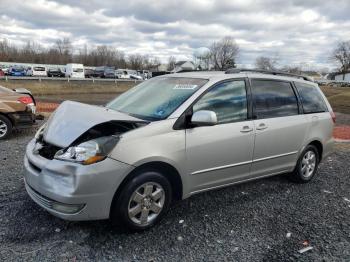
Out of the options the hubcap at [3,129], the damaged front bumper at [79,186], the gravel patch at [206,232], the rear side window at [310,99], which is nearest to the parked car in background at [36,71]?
the hubcap at [3,129]

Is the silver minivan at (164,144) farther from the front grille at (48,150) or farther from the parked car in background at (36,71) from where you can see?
the parked car in background at (36,71)

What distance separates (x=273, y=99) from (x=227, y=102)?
3.12ft

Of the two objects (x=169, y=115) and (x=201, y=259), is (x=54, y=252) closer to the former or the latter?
(x=201, y=259)

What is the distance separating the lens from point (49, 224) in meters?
3.69

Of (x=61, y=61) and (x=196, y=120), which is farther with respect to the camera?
(x=61, y=61)

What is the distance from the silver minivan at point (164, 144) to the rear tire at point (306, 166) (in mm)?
45

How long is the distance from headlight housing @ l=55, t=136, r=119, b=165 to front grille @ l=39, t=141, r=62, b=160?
0.66 feet

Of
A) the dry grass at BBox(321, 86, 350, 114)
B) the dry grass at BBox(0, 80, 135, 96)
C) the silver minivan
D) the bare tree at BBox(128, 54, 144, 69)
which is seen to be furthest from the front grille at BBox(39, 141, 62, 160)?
the bare tree at BBox(128, 54, 144, 69)

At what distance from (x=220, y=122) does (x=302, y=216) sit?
5.11 feet

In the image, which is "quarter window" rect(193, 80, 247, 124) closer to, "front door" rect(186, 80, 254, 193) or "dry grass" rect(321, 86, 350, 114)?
"front door" rect(186, 80, 254, 193)

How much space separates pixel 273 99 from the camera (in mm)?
4891

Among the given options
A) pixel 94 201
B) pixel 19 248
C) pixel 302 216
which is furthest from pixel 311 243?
pixel 19 248

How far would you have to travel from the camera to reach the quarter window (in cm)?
411

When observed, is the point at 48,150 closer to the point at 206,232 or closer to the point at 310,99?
the point at 206,232
